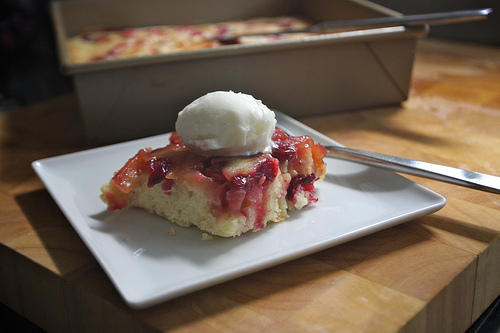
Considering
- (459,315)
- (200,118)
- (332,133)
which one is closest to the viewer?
(459,315)

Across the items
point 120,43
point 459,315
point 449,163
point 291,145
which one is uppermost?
point 120,43

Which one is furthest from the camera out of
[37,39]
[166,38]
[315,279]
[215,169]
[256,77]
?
[37,39]

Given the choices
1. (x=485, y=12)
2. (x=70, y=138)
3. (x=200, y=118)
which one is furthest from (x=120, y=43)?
(x=485, y=12)

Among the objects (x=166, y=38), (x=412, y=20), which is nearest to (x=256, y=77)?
(x=412, y=20)

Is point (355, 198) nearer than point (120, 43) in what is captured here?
Yes

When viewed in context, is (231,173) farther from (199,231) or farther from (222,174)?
(199,231)

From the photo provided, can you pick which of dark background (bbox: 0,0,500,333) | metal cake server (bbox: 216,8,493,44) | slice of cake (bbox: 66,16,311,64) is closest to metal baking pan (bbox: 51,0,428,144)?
metal cake server (bbox: 216,8,493,44)

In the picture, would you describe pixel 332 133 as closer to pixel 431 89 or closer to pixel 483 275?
pixel 431 89
